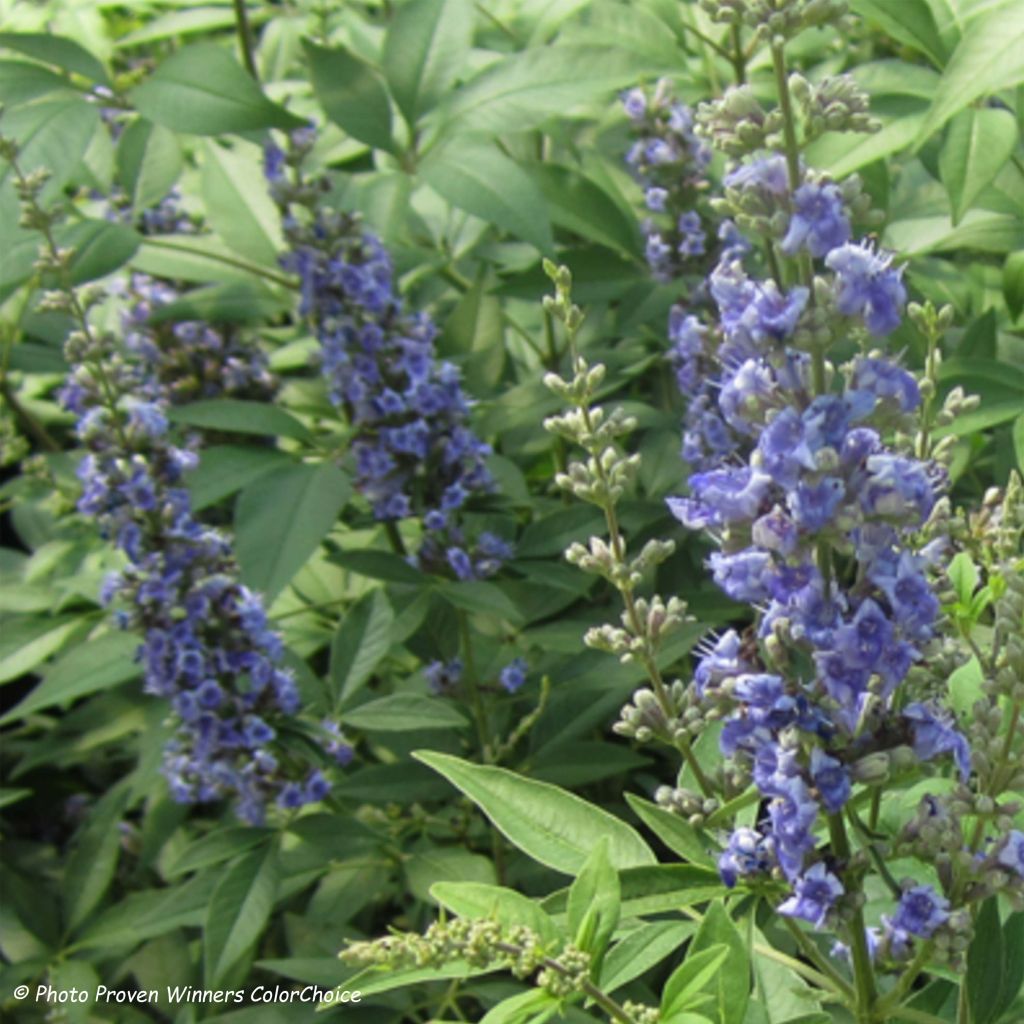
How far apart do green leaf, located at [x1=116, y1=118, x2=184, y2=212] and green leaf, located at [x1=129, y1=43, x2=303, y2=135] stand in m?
0.18

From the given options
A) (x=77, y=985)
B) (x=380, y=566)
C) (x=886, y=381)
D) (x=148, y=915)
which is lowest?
(x=77, y=985)

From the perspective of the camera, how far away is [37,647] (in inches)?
141

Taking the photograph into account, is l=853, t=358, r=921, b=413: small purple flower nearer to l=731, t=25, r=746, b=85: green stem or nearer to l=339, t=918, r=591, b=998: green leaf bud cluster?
l=339, t=918, r=591, b=998: green leaf bud cluster

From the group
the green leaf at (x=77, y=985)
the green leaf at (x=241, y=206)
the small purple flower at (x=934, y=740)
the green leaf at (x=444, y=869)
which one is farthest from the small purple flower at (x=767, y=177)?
the green leaf at (x=241, y=206)

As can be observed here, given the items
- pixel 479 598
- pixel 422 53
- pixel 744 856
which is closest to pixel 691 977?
pixel 744 856

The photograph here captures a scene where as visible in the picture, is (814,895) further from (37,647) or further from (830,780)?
(37,647)

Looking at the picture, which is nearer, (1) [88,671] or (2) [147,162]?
(1) [88,671]

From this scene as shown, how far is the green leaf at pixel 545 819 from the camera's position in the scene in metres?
1.86

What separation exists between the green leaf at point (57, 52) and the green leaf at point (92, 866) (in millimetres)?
1513

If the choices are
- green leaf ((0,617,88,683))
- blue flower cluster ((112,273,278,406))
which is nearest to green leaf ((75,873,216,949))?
green leaf ((0,617,88,683))

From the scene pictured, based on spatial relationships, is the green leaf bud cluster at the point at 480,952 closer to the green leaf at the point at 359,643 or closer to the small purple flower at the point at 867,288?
the small purple flower at the point at 867,288

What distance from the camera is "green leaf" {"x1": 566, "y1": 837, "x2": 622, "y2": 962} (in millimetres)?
1610

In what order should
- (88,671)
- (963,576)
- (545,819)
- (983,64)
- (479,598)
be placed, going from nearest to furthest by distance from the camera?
(545,819), (963,576), (983,64), (479,598), (88,671)

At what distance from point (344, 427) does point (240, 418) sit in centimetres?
49
